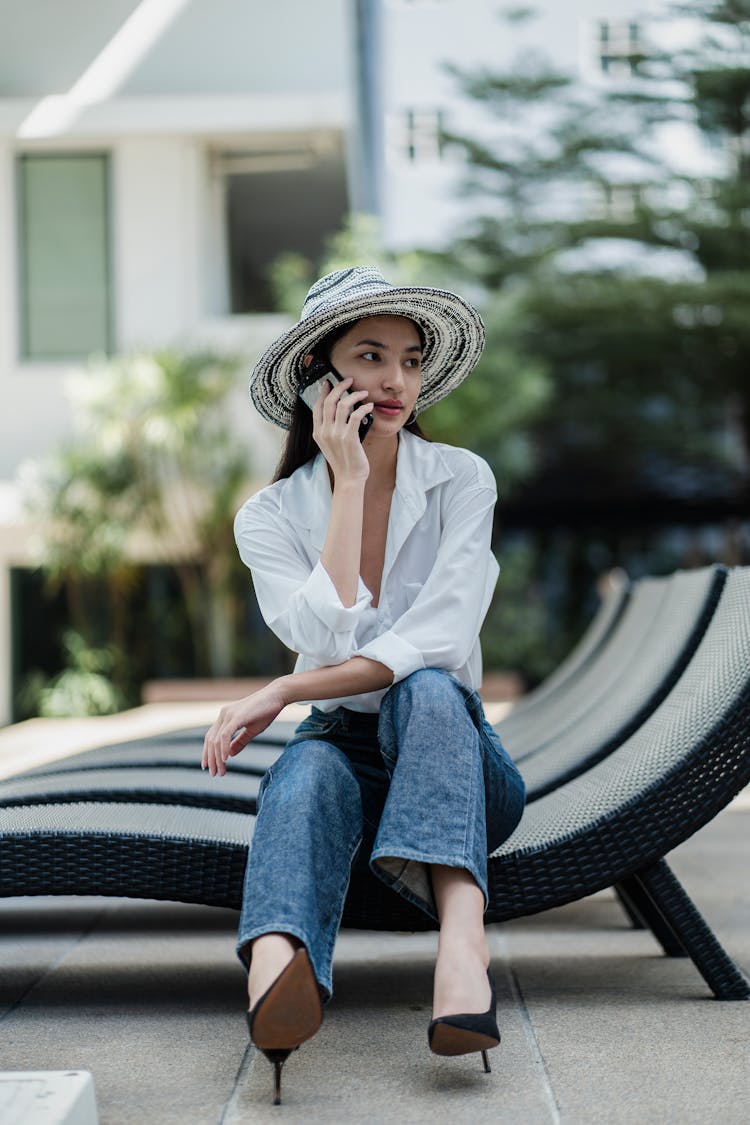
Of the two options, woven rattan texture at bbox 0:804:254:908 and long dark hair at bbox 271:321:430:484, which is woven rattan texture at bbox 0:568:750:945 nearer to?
woven rattan texture at bbox 0:804:254:908

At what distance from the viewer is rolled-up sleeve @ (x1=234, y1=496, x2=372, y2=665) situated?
7.30 ft

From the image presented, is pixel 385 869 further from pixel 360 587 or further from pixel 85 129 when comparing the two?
pixel 85 129

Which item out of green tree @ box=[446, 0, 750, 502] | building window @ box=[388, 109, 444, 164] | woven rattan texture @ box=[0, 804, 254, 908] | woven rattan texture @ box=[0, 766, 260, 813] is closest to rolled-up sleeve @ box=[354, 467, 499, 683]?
woven rattan texture @ box=[0, 804, 254, 908]

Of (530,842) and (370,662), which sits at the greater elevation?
(370,662)

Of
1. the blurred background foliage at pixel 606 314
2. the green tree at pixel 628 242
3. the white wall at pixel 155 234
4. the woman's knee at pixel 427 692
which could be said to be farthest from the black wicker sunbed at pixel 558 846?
the green tree at pixel 628 242

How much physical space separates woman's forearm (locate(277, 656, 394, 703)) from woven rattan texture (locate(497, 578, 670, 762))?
1.23 meters

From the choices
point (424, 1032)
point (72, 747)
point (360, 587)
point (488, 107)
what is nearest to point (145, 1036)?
point (424, 1032)

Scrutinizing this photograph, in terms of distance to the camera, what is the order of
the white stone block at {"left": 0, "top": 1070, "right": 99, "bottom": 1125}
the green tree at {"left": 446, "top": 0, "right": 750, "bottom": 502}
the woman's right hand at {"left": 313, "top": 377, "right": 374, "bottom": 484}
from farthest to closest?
1. the green tree at {"left": 446, "top": 0, "right": 750, "bottom": 502}
2. the woman's right hand at {"left": 313, "top": 377, "right": 374, "bottom": 484}
3. the white stone block at {"left": 0, "top": 1070, "right": 99, "bottom": 1125}

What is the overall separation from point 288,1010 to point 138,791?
39.5 inches

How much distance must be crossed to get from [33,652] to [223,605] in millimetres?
2450

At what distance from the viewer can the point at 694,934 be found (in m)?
2.45

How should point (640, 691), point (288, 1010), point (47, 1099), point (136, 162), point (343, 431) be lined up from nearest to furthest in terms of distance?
point (47, 1099) → point (288, 1010) → point (343, 431) → point (640, 691) → point (136, 162)

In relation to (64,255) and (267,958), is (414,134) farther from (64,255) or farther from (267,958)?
(267,958)

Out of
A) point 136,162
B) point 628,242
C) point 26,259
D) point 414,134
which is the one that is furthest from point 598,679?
point 414,134
